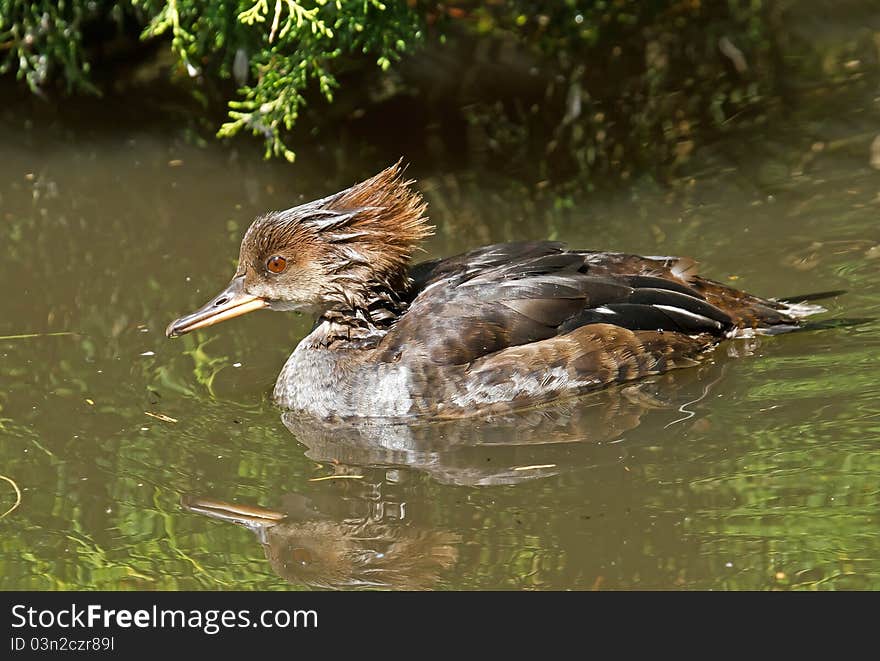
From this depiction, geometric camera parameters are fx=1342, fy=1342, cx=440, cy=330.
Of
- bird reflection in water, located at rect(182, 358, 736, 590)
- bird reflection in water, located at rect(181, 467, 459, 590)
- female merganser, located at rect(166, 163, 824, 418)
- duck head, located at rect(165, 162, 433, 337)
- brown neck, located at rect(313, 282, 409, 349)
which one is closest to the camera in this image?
bird reflection in water, located at rect(181, 467, 459, 590)

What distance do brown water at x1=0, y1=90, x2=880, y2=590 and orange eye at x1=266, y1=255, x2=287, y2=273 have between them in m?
0.76

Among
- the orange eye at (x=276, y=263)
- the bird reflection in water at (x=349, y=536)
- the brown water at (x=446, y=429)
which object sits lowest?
the bird reflection in water at (x=349, y=536)

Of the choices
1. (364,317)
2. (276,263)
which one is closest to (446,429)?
(364,317)

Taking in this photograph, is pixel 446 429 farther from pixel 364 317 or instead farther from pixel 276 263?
pixel 276 263

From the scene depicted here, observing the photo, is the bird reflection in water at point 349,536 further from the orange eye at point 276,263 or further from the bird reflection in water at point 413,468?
the orange eye at point 276,263

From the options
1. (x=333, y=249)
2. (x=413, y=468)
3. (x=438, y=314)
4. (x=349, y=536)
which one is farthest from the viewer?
(x=333, y=249)

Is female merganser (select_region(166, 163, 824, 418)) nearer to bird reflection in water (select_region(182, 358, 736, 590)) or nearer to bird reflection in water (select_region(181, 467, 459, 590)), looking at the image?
bird reflection in water (select_region(182, 358, 736, 590))

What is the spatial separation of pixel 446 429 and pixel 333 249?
129 cm

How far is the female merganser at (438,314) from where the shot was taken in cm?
786

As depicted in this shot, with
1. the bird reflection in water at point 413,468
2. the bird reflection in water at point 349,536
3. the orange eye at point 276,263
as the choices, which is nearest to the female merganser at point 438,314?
the orange eye at point 276,263

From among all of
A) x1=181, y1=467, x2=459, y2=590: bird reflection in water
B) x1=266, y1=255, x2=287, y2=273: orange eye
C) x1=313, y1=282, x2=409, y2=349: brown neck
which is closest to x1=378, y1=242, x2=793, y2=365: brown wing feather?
x1=313, y1=282, x2=409, y2=349: brown neck

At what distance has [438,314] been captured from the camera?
26.0ft

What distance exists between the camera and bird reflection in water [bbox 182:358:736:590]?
6.47 meters

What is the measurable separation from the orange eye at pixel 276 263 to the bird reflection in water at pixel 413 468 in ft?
2.90
